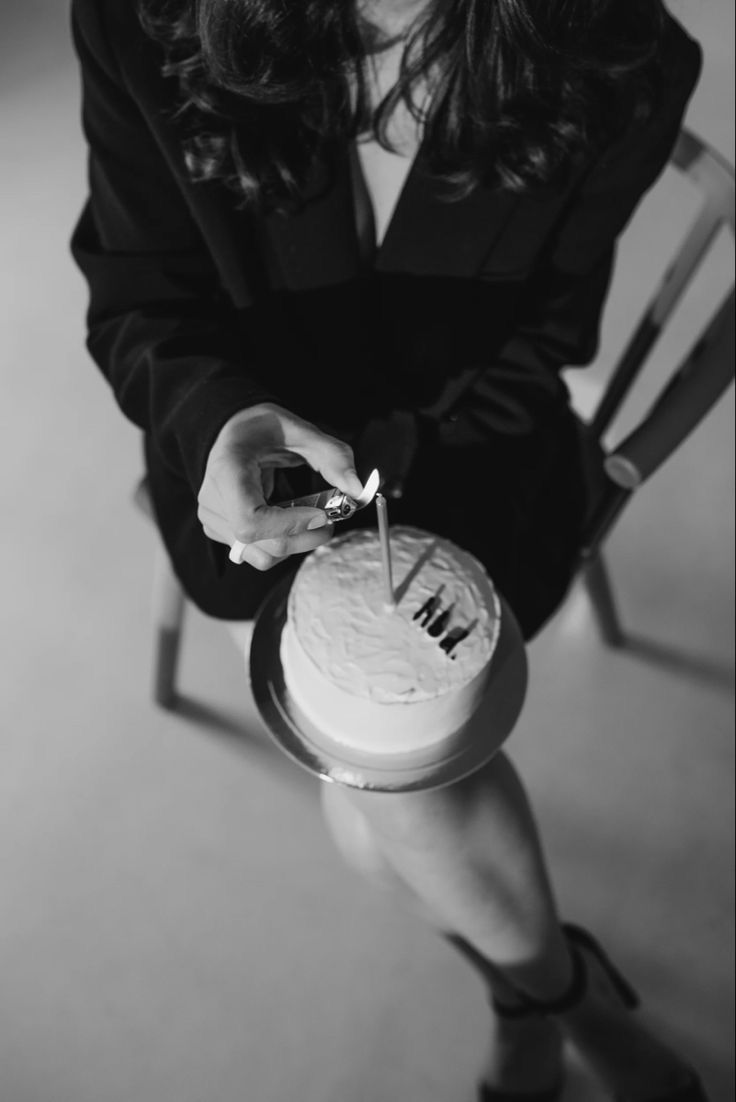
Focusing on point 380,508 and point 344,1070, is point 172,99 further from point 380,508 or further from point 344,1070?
point 344,1070

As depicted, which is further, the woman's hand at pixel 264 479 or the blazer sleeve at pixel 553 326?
the blazer sleeve at pixel 553 326

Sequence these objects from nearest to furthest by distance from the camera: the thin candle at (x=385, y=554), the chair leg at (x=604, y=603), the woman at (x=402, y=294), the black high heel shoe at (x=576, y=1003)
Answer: the thin candle at (x=385, y=554) < the woman at (x=402, y=294) < the black high heel shoe at (x=576, y=1003) < the chair leg at (x=604, y=603)

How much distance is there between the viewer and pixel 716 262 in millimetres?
1854

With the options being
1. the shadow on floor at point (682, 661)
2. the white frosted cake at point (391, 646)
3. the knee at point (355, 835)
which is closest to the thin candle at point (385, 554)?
the white frosted cake at point (391, 646)

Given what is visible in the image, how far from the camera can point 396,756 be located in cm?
80

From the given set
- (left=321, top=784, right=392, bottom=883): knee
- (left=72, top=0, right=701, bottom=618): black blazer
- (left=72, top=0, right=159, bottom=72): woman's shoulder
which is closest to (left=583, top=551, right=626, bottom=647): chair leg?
(left=72, top=0, right=701, bottom=618): black blazer

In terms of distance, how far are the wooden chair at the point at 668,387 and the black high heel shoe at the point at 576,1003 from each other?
1.37 feet

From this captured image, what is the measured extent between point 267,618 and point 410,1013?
0.59 meters

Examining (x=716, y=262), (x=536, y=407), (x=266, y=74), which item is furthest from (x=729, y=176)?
(x=716, y=262)

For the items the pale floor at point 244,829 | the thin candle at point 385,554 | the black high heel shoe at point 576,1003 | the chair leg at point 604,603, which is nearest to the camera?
the thin candle at point 385,554

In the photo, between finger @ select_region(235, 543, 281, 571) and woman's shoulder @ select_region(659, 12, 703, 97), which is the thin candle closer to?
finger @ select_region(235, 543, 281, 571)

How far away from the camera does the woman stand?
827 millimetres

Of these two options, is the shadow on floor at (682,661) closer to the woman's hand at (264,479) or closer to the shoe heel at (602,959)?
the shoe heel at (602,959)

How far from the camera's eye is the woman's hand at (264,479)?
0.72m
